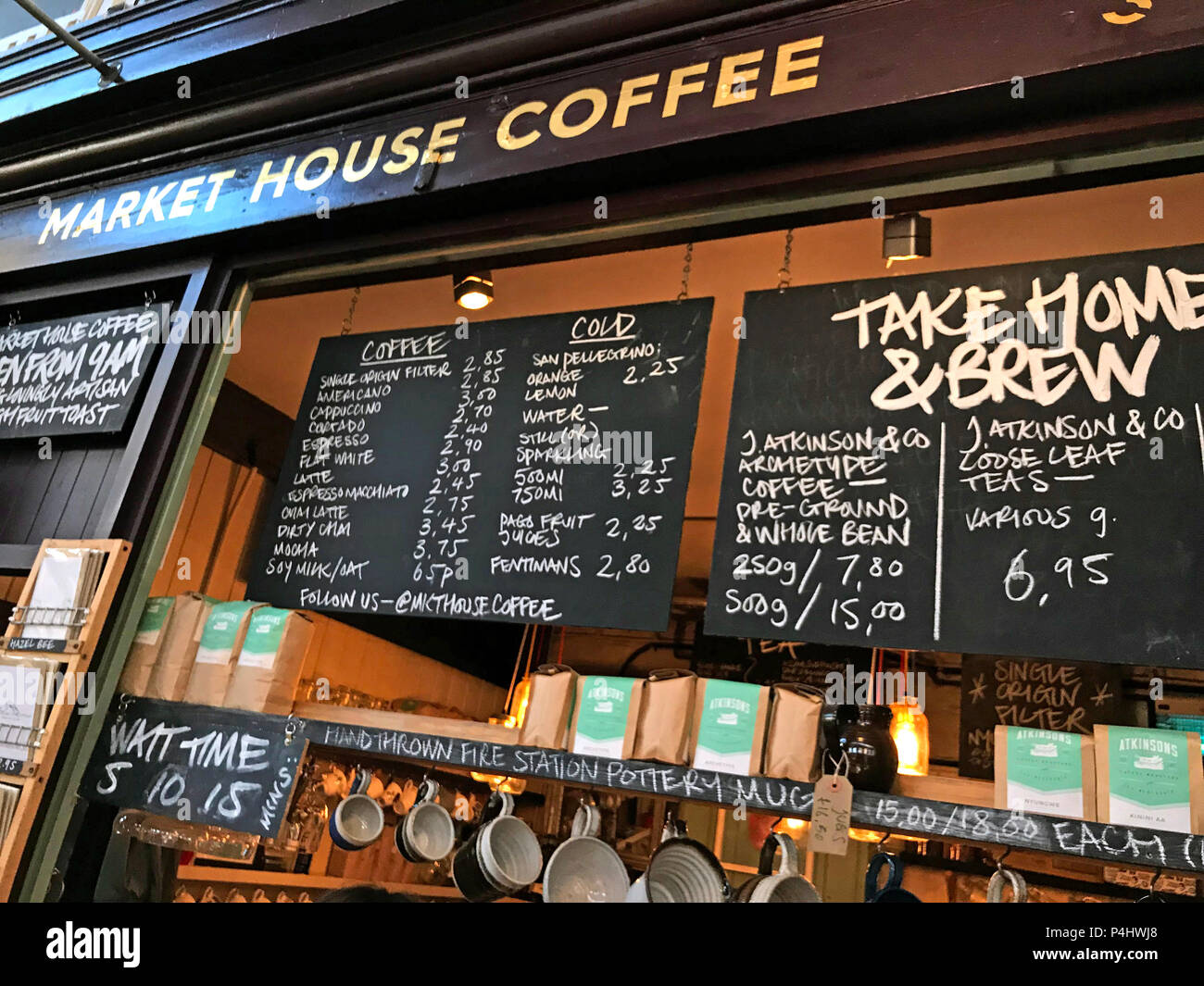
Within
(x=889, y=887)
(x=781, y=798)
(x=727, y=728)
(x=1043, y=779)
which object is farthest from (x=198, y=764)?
(x=1043, y=779)

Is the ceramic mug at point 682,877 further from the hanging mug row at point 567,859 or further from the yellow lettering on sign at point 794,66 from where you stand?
the yellow lettering on sign at point 794,66

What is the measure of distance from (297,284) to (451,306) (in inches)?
36.3

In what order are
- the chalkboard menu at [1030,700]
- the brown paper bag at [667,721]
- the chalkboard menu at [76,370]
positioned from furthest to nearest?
the chalkboard menu at [1030,700] → the chalkboard menu at [76,370] → the brown paper bag at [667,721]

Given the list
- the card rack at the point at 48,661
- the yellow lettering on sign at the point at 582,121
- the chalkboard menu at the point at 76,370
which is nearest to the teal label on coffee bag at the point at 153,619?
the card rack at the point at 48,661

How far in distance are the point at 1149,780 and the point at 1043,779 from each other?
19 cm

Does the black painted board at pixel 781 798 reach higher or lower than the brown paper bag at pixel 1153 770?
lower

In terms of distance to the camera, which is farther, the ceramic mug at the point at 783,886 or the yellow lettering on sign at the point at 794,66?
the yellow lettering on sign at the point at 794,66

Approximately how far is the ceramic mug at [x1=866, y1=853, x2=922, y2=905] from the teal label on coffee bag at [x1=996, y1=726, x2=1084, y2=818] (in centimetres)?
29

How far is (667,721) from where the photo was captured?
218 cm

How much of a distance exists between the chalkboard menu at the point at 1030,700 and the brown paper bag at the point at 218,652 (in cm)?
462

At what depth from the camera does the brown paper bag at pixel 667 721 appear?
2.16 m

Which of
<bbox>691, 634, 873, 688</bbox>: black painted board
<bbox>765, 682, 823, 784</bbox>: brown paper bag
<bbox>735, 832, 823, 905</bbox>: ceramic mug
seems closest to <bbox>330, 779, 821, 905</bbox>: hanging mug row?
<bbox>735, 832, 823, 905</bbox>: ceramic mug

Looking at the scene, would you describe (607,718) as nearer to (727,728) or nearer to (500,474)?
(727,728)
